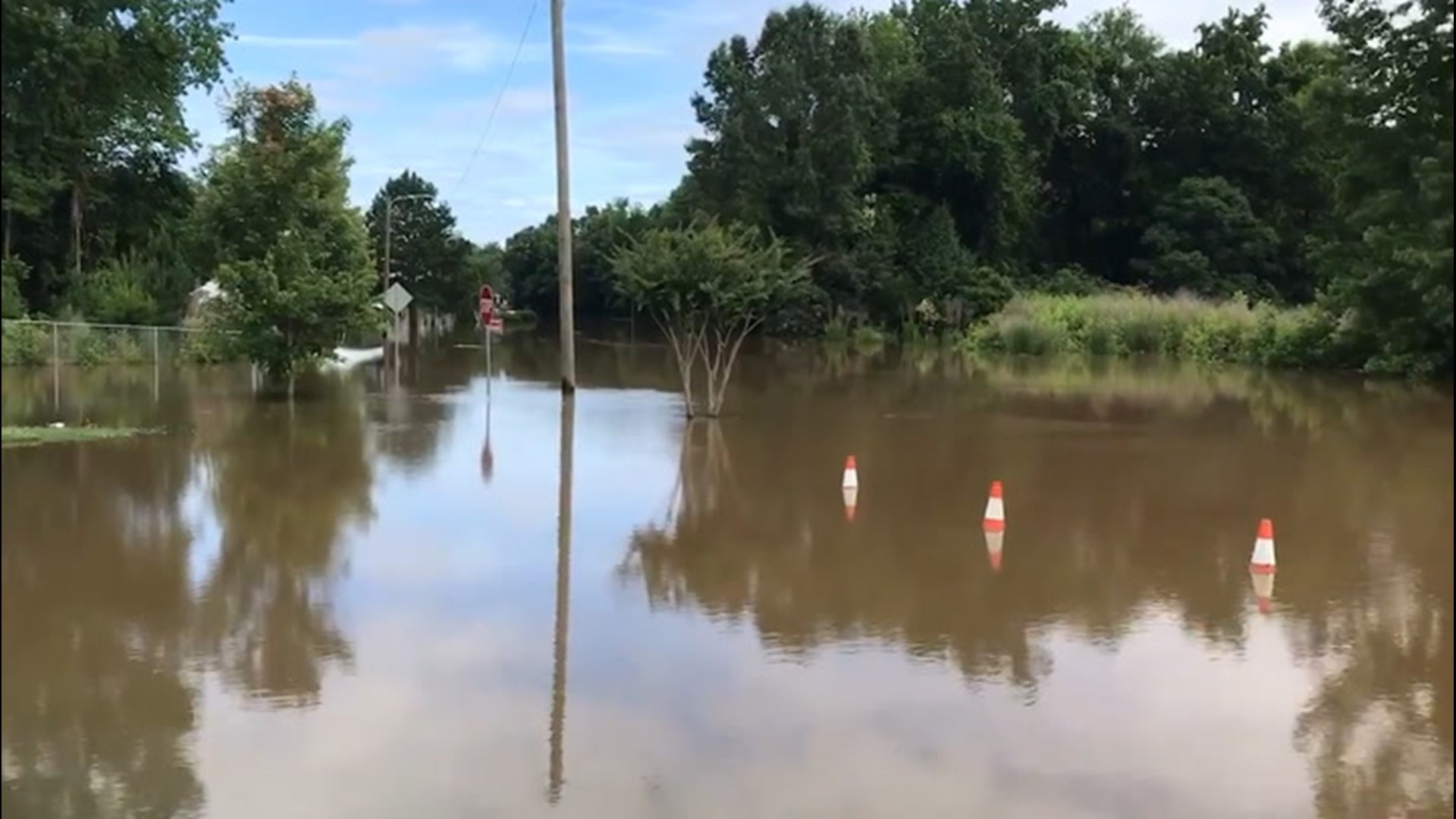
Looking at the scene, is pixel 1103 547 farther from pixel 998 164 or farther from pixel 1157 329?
pixel 998 164

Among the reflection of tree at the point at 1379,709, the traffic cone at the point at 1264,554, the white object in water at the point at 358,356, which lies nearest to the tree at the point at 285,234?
the white object in water at the point at 358,356

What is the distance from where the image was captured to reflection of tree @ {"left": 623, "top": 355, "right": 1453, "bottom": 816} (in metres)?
6.66

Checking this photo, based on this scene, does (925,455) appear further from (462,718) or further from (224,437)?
(462,718)

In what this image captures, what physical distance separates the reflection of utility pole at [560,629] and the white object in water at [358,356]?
1965 cm

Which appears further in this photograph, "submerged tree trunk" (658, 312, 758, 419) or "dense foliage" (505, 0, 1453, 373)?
"dense foliage" (505, 0, 1453, 373)

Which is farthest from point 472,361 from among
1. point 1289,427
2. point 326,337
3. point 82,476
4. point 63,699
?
point 63,699

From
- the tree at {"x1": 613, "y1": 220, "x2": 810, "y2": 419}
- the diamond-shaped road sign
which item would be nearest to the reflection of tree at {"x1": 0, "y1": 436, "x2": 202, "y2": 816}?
the tree at {"x1": 613, "y1": 220, "x2": 810, "y2": 419}

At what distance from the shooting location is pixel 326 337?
23906mm

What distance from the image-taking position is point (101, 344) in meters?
15.5

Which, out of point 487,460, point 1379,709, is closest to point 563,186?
point 487,460

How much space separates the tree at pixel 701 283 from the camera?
2084 centimetres

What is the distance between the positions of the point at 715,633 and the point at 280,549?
3.83 m

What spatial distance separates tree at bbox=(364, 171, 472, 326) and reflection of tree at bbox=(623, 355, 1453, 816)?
164ft

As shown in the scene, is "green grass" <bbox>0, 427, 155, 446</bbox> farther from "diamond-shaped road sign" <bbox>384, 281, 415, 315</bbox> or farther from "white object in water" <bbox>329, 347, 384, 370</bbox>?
"white object in water" <bbox>329, 347, 384, 370</bbox>
